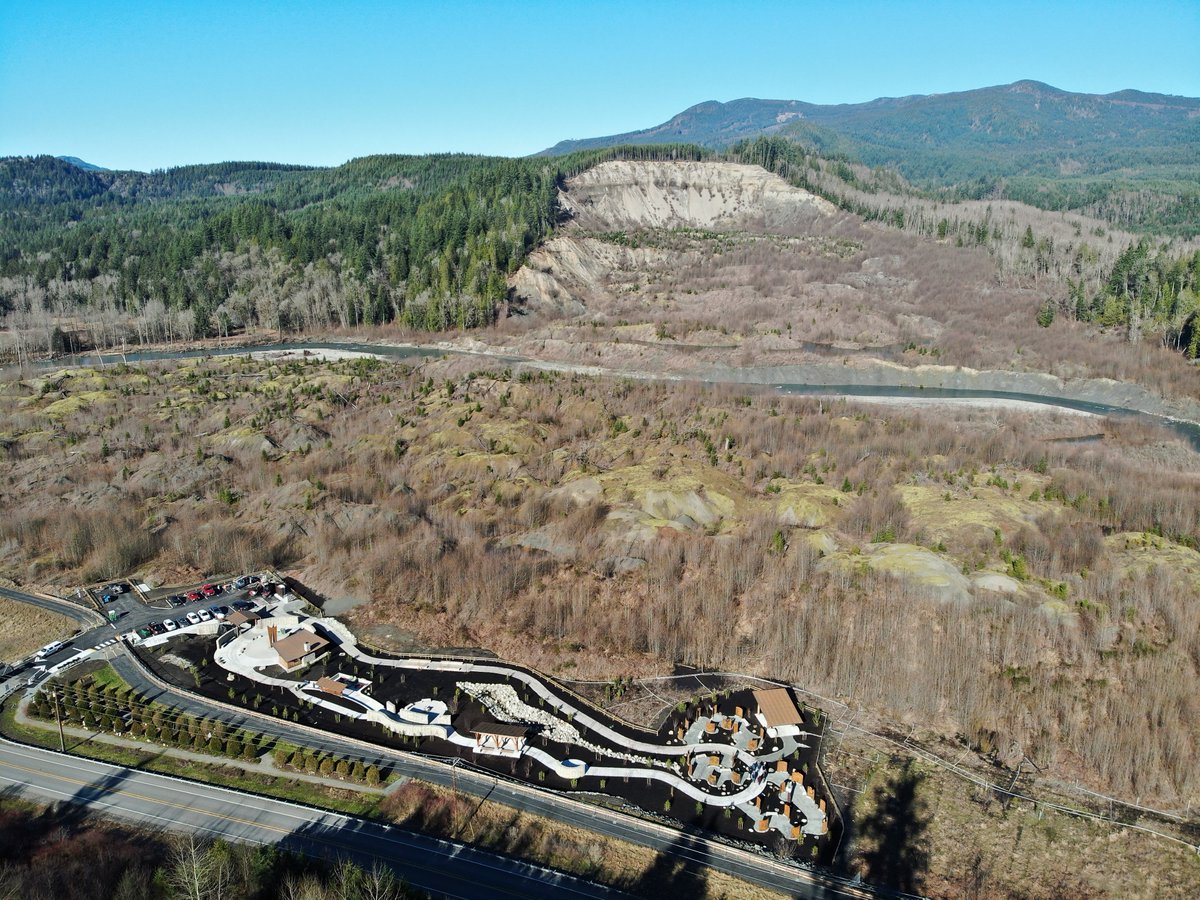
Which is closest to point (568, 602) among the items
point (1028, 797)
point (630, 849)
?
point (630, 849)

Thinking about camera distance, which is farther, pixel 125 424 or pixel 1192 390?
pixel 1192 390

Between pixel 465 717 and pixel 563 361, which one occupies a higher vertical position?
pixel 563 361

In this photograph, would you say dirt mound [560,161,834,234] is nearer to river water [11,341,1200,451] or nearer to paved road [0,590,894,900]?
river water [11,341,1200,451]

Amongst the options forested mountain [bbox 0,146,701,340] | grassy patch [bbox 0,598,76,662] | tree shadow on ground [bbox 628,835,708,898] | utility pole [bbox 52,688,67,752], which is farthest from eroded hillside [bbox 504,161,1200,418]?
utility pole [bbox 52,688,67,752]

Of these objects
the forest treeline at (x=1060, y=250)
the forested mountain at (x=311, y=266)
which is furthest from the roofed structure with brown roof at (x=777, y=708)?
the forested mountain at (x=311, y=266)

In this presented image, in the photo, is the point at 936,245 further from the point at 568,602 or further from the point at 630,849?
the point at 630,849

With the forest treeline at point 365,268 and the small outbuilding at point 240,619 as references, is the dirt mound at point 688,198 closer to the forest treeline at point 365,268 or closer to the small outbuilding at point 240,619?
the forest treeline at point 365,268

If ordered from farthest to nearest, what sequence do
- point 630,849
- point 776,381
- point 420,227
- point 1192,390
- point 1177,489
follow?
point 420,227 → point 776,381 → point 1192,390 → point 1177,489 → point 630,849
